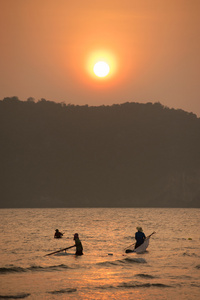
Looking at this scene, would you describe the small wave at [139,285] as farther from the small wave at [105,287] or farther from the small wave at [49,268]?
the small wave at [49,268]

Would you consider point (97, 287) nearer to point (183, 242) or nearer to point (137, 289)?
point (137, 289)

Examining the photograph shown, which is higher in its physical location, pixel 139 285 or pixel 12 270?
pixel 12 270

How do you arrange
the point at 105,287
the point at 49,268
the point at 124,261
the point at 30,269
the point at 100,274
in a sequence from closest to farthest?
the point at 105,287, the point at 100,274, the point at 30,269, the point at 49,268, the point at 124,261

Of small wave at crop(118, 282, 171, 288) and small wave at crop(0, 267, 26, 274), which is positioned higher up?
small wave at crop(0, 267, 26, 274)

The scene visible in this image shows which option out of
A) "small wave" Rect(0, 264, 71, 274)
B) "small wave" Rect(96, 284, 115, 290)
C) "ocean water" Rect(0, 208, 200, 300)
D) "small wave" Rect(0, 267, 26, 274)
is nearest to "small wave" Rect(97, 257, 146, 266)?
"ocean water" Rect(0, 208, 200, 300)

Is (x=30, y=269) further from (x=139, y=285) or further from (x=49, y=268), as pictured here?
(x=139, y=285)

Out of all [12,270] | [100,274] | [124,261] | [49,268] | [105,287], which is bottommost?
[105,287]

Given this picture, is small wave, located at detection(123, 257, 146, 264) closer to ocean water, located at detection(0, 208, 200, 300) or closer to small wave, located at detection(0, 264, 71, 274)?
ocean water, located at detection(0, 208, 200, 300)

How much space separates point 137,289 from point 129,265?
814cm

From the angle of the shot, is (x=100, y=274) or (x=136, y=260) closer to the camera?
(x=100, y=274)

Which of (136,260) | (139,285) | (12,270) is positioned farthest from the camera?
(136,260)

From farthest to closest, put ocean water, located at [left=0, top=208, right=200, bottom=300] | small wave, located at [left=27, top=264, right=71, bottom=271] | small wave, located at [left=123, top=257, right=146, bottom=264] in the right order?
small wave, located at [left=123, top=257, right=146, bottom=264] < small wave, located at [left=27, top=264, right=71, bottom=271] < ocean water, located at [left=0, top=208, right=200, bottom=300]

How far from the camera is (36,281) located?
28656 mm

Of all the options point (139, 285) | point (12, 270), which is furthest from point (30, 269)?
point (139, 285)
